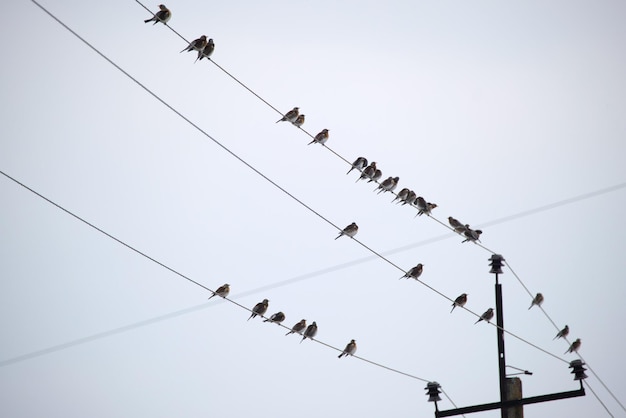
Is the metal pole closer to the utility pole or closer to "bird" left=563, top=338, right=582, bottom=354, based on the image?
the utility pole

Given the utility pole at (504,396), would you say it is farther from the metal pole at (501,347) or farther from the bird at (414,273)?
the bird at (414,273)

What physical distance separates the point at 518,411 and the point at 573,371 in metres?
1.78

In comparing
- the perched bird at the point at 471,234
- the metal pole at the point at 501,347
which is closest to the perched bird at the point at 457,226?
the perched bird at the point at 471,234

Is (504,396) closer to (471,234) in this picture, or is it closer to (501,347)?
(501,347)

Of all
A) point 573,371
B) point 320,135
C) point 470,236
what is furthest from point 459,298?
point 573,371

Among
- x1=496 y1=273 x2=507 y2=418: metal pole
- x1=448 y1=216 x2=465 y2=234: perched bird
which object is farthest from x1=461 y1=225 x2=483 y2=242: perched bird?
x1=496 y1=273 x2=507 y2=418: metal pole

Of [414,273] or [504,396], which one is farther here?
[414,273]

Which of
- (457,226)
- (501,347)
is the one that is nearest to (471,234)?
(457,226)

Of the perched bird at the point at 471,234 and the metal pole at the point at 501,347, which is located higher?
the perched bird at the point at 471,234

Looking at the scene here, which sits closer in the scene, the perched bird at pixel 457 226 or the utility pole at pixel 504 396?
the utility pole at pixel 504 396

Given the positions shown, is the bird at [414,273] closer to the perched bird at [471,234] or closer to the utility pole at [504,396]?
the perched bird at [471,234]

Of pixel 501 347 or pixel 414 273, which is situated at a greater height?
pixel 414 273

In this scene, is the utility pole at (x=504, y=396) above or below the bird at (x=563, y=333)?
below

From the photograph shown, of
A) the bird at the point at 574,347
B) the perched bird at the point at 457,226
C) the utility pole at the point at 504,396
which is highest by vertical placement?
the perched bird at the point at 457,226
